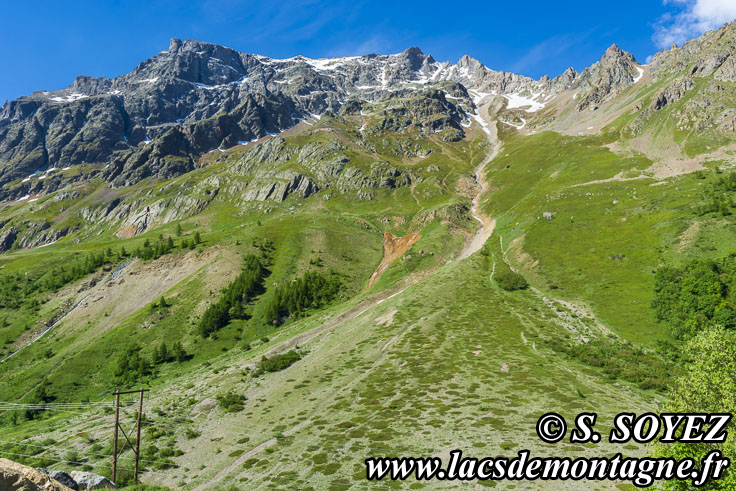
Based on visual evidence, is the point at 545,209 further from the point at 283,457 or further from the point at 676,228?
the point at 283,457

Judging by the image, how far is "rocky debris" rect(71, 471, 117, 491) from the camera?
25.2 meters

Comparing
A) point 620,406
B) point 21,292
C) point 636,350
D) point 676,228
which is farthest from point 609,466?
point 21,292

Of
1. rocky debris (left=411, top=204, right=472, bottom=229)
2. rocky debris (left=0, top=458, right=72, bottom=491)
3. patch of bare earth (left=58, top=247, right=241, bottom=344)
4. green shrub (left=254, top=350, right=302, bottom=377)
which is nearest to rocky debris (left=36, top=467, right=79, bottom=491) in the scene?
rocky debris (left=0, top=458, right=72, bottom=491)

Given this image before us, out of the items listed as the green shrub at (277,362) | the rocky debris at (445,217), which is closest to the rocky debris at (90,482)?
the green shrub at (277,362)

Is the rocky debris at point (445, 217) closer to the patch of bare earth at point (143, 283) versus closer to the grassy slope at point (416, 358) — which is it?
the grassy slope at point (416, 358)

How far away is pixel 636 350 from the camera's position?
183 ft

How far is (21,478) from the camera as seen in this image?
12.6 m

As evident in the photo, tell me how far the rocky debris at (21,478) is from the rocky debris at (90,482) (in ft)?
52.6

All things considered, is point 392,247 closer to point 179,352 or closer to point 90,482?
point 179,352

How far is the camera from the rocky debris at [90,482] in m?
25.2

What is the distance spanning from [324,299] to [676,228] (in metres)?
108

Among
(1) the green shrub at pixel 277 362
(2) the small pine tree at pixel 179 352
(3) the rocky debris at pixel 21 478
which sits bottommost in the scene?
(2) the small pine tree at pixel 179 352

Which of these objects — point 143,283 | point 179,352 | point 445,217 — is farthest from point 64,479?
point 445,217

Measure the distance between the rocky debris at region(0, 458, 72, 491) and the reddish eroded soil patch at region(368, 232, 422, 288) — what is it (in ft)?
376
